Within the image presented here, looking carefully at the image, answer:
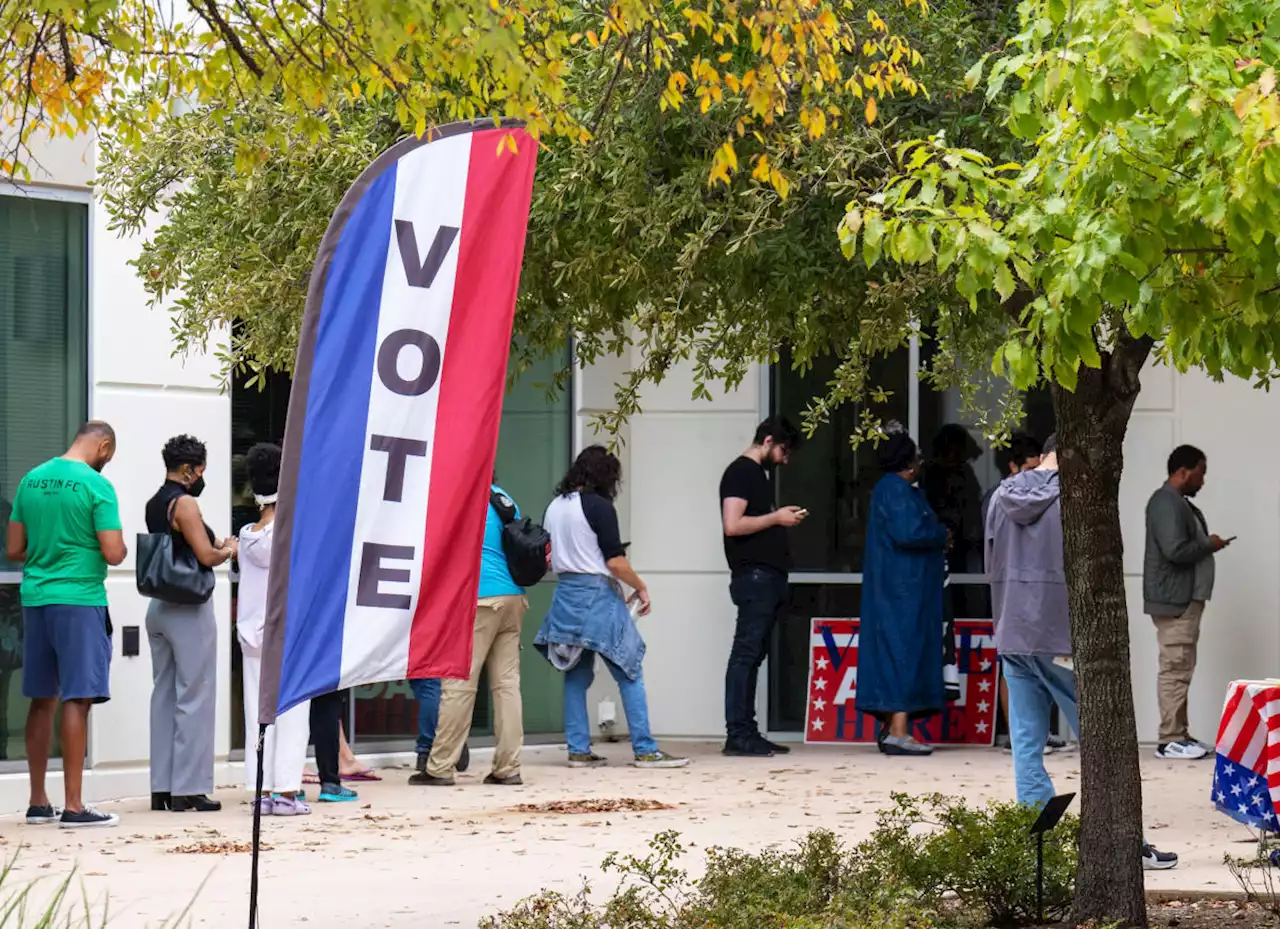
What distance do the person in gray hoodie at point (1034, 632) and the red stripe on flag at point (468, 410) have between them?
354 cm

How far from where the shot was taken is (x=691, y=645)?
14602mm

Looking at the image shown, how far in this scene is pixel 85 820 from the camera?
9852mm

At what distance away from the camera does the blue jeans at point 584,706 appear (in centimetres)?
1266

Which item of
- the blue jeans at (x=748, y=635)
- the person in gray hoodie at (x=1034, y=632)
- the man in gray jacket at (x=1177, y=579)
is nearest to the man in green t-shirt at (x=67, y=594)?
the person in gray hoodie at (x=1034, y=632)

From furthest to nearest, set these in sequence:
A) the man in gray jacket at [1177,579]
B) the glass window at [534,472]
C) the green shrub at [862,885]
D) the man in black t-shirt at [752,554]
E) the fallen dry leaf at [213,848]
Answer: the glass window at [534,472] < the man in black t-shirt at [752,554] < the man in gray jacket at [1177,579] < the fallen dry leaf at [213,848] < the green shrub at [862,885]

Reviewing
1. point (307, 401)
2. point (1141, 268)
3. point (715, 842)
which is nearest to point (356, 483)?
point (307, 401)

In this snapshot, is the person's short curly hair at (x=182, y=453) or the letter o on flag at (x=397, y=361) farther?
the person's short curly hair at (x=182, y=453)

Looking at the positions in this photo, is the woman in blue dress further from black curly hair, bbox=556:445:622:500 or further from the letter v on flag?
the letter v on flag

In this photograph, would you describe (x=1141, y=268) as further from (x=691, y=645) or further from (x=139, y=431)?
(x=691, y=645)

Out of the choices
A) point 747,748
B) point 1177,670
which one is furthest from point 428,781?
point 1177,670

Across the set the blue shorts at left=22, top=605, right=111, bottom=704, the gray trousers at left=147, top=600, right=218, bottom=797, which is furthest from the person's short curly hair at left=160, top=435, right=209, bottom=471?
the blue shorts at left=22, top=605, right=111, bottom=704

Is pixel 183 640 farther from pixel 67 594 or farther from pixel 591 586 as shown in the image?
pixel 591 586

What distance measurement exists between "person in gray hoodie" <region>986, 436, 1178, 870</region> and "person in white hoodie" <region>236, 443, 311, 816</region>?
3.78m

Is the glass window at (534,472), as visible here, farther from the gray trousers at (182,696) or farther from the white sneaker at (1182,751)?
the white sneaker at (1182,751)
